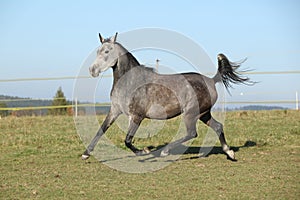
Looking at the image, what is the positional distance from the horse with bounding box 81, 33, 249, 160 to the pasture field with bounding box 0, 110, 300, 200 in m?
0.77

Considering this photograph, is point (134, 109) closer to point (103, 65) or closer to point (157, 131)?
point (103, 65)

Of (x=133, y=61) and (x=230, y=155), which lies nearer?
(x=230, y=155)

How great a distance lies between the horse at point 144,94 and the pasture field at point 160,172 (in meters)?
0.77

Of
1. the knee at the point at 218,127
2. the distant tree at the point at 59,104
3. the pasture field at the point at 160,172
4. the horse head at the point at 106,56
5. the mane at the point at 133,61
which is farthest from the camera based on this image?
the distant tree at the point at 59,104

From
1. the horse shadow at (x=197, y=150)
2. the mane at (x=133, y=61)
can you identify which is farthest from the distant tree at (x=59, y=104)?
the mane at (x=133, y=61)

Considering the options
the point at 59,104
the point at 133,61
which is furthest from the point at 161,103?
the point at 59,104

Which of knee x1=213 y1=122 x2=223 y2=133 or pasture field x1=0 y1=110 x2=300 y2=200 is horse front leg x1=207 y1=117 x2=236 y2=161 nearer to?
knee x1=213 y1=122 x2=223 y2=133

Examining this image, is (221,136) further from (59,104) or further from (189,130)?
(59,104)

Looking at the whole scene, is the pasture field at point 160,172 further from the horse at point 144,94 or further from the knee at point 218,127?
the horse at point 144,94

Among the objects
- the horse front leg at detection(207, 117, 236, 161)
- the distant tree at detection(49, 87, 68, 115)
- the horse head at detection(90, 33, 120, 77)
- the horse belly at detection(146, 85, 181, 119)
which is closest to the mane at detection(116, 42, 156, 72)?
the horse head at detection(90, 33, 120, 77)

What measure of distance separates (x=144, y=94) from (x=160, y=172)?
5.80 ft

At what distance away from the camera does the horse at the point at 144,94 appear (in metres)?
9.10

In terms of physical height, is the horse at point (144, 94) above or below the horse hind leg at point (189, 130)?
above

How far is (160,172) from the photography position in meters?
8.05
